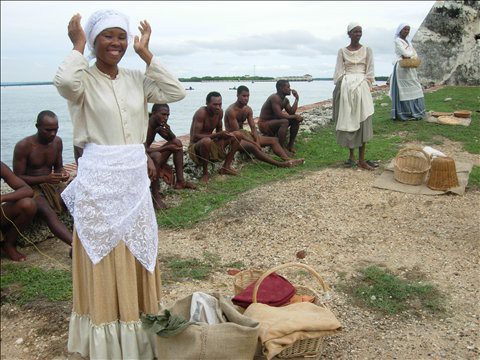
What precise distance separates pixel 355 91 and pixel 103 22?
4604 mm

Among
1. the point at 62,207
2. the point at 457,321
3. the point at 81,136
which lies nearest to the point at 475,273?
the point at 457,321

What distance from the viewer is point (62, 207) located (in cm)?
458

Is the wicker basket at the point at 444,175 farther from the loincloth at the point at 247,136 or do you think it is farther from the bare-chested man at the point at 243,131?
the loincloth at the point at 247,136

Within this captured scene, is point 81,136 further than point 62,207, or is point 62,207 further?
point 62,207

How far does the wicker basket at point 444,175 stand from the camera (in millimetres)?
5418

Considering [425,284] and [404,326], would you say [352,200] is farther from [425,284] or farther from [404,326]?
[404,326]

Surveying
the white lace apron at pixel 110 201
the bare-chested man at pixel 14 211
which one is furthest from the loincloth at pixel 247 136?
the white lace apron at pixel 110 201

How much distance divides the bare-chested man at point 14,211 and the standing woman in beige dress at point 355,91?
408cm

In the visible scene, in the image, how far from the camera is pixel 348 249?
417 cm

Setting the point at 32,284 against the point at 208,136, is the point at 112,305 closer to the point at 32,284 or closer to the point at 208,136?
the point at 32,284

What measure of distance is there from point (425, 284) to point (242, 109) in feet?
13.9

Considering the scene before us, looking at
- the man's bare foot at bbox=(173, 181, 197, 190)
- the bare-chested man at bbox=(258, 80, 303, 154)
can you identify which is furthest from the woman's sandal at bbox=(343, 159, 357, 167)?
the man's bare foot at bbox=(173, 181, 197, 190)

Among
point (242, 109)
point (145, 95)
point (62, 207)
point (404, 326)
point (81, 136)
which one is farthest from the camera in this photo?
point (242, 109)

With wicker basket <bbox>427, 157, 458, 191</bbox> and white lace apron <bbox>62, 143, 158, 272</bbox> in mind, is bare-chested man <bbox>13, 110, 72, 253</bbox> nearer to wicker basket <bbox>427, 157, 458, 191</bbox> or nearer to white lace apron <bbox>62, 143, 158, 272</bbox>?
white lace apron <bbox>62, 143, 158, 272</bbox>
